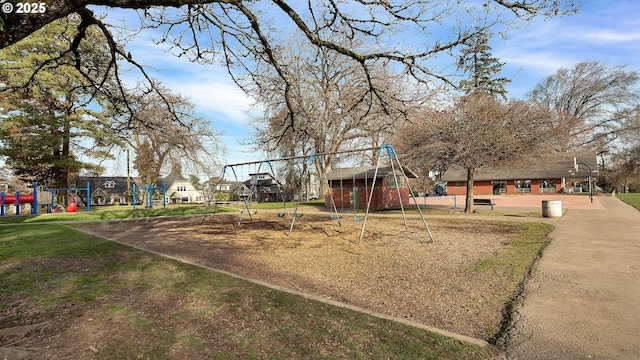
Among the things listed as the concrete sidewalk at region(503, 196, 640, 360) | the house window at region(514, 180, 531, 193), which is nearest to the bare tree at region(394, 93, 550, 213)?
the concrete sidewalk at region(503, 196, 640, 360)

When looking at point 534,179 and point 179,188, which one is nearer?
point 534,179

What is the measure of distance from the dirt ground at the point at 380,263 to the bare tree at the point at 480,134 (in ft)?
14.0

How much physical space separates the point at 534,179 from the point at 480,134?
33.5 meters

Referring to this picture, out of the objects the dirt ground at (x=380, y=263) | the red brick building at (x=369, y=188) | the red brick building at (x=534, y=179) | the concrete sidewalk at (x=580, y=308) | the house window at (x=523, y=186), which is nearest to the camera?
the concrete sidewalk at (x=580, y=308)

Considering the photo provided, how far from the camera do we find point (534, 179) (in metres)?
42.7

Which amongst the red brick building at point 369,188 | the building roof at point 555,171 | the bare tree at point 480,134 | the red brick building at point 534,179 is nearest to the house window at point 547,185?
the red brick building at point 534,179

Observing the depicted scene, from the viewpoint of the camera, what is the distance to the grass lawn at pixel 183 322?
10.7 feet

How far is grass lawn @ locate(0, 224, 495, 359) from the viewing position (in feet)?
10.7

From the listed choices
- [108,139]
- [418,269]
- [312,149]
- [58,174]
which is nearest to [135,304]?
[418,269]

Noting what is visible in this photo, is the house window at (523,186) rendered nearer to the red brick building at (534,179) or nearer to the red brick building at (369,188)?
the red brick building at (534,179)

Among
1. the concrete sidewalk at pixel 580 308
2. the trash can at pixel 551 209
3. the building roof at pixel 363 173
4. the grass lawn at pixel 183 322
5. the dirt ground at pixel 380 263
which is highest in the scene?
the building roof at pixel 363 173

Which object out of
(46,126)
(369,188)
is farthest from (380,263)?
(46,126)

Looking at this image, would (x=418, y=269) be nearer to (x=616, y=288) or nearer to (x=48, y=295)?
(x=616, y=288)

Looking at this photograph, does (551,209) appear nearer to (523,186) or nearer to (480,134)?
(480,134)
